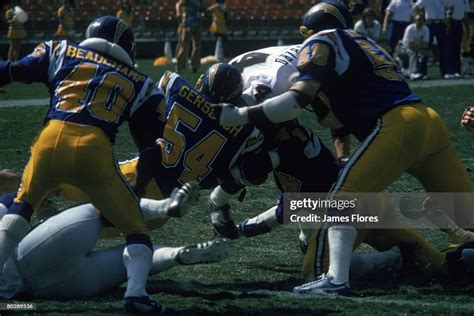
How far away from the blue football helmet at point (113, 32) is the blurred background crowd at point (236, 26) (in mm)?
11132

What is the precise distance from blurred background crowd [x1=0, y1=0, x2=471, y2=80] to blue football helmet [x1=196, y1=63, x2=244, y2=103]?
10.5m

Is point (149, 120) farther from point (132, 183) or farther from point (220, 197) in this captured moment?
point (220, 197)

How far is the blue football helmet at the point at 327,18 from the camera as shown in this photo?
5133 millimetres

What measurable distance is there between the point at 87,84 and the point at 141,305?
1036 millimetres

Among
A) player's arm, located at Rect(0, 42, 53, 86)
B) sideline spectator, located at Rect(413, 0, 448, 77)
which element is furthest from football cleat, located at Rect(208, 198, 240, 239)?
sideline spectator, located at Rect(413, 0, 448, 77)

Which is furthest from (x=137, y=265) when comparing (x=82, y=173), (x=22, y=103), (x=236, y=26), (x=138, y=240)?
(x=236, y=26)

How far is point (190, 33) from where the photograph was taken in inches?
693

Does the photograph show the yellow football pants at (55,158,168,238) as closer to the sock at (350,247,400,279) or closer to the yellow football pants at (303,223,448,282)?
the yellow football pants at (303,223,448,282)

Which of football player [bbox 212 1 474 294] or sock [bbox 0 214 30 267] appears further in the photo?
football player [bbox 212 1 474 294]

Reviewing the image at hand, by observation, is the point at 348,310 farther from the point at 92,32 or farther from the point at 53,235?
the point at 92,32

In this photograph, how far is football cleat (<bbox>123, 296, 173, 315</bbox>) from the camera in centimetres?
412

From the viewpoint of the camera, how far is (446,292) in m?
4.75

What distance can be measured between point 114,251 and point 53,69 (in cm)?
89

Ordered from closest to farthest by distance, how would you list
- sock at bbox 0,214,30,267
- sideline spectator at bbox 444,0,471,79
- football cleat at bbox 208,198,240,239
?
sock at bbox 0,214,30,267
football cleat at bbox 208,198,240,239
sideline spectator at bbox 444,0,471,79
